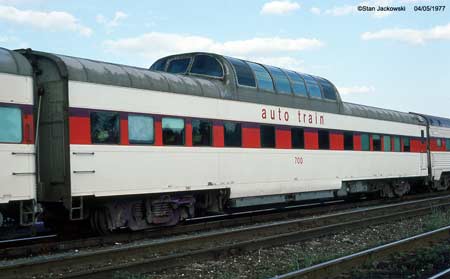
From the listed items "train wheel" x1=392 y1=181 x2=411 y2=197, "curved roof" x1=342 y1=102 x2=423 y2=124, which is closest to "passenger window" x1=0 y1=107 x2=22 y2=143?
"curved roof" x1=342 y1=102 x2=423 y2=124

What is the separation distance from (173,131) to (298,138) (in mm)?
4881

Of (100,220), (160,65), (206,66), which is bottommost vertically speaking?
(100,220)

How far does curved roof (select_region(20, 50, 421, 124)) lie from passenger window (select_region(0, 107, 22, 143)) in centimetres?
109

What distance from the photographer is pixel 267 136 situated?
1391 cm

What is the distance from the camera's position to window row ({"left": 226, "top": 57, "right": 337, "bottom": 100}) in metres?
13.7

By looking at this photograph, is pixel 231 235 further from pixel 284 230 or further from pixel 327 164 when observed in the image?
pixel 327 164

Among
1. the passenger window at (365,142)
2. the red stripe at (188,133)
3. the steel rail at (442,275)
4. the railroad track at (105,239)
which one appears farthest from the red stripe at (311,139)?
the steel rail at (442,275)

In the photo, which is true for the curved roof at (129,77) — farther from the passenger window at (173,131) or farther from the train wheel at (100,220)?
the train wheel at (100,220)

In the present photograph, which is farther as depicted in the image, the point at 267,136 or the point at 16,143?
the point at 267,136

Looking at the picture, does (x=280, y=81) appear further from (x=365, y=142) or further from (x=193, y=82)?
(x=365, y=142)

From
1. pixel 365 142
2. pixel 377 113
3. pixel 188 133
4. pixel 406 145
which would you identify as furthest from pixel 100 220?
pixel 406 145

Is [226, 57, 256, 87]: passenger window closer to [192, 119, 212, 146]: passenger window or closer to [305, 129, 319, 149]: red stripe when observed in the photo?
[192, 119, 212, 146]: passenger window

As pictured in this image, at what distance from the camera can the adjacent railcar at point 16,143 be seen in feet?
28.3

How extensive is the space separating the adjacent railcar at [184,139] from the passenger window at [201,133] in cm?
2
